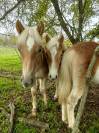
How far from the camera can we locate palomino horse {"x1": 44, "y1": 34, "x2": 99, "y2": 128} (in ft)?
27.6

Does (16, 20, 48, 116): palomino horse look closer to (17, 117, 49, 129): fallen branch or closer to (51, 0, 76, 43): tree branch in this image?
(17, 117, 49, 129): fallen branch

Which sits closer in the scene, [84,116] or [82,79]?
[82,79]

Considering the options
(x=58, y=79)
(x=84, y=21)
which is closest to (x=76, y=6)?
(x=84, y=21)

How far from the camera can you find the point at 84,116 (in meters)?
10.3

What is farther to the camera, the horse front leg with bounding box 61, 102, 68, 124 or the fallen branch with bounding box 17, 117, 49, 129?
the horse front leg with bounding box 61, 102, 68, 124

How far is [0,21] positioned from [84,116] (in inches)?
186

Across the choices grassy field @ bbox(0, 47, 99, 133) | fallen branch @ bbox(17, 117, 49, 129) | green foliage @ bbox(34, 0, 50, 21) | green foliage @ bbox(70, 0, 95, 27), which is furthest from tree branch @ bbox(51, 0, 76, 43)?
fallen branch @ bbox(17, 117, 49, 129)

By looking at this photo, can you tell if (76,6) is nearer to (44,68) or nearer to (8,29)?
(8,29)

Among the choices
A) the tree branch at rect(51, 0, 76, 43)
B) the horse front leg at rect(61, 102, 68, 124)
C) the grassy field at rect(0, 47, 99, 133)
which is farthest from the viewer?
the tree branch at rect(51, 0, 76, 43)

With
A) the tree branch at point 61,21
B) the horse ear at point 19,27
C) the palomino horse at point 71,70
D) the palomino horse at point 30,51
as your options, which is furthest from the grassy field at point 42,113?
the horse ear at point 19,27

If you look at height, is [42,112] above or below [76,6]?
below

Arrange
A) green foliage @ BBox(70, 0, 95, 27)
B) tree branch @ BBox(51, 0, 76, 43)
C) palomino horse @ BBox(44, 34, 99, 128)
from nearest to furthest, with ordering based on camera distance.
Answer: palomino horse @ BBox(44, 34, 99, 128)
tree branch @ BBox(51, 0, 76, 43)
green foliage @ BBox(70, 0, 95, 27)

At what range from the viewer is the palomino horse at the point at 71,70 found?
841 cm

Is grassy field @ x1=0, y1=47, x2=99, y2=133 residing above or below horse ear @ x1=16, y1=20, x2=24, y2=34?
below
